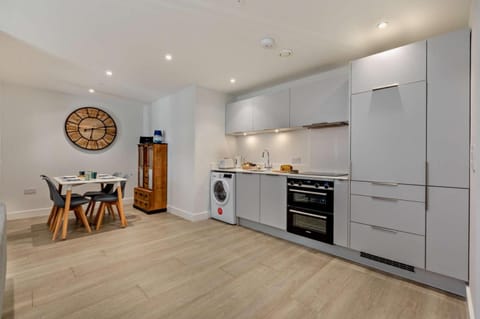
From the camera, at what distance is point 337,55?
9.16 ft

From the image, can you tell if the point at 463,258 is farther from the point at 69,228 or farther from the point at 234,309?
the point at 69,228

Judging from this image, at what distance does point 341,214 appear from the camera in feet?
8.34

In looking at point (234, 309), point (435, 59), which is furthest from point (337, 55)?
point (234, 309)

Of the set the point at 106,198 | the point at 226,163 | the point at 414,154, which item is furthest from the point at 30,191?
the point at 414,154

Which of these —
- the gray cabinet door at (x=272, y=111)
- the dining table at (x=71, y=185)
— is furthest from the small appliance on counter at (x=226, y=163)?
the dining table at (x=71, y=185)

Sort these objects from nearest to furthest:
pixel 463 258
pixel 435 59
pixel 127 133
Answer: pixel 463 258
pixel 435 59
pixel 127 133

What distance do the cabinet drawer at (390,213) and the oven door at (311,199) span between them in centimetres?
27

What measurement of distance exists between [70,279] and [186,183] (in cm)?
226

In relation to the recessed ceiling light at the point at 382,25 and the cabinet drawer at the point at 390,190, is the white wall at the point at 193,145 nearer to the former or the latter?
the cabinet drawer at the point at 390,190

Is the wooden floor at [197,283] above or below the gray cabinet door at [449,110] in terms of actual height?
below

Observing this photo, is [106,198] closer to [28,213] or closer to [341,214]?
[28,213]

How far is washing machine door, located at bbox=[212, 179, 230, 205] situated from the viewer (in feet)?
Result: 12.7

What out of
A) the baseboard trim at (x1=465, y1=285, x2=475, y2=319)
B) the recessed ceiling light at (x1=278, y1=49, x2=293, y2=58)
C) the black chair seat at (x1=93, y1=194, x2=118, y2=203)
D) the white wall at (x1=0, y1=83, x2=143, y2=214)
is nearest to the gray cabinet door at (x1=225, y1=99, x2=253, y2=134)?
the recessed ceiling light at (x1=278, y1=49, x2=293, y2=58)

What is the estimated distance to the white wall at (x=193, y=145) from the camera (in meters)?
4.00
